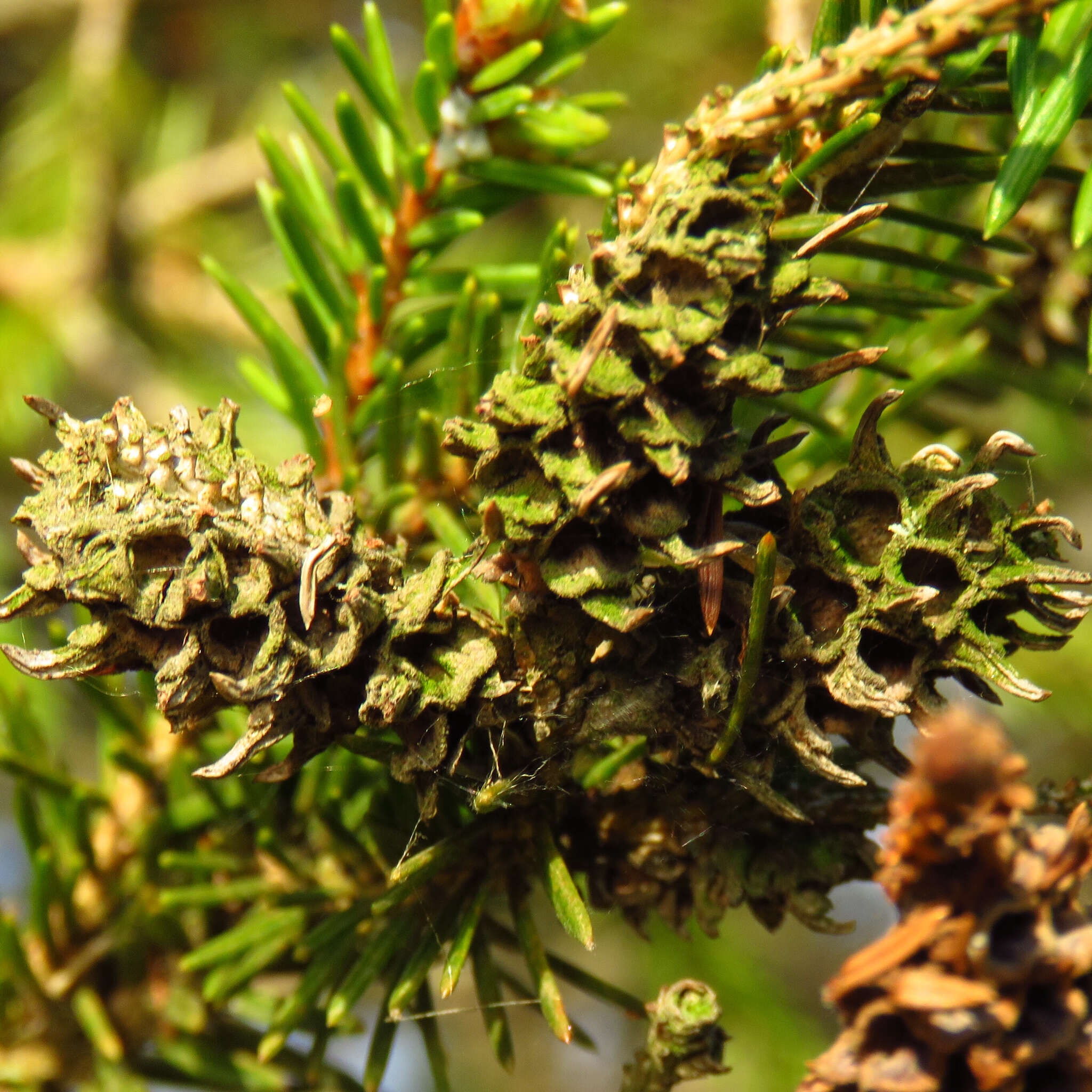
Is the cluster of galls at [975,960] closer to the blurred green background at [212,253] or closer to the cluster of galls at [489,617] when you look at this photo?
the cluster of galls at [489,617]

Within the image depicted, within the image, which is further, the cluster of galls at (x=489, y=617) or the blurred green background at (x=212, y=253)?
the blurred green background at (x=212, y=253)

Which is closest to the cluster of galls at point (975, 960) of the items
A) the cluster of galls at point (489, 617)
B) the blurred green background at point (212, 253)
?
the cluster of galls at point (489, 617)

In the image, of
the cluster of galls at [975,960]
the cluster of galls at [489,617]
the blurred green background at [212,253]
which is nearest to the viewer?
the cluster of galls at [975,960]

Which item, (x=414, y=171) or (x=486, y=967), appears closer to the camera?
(x=486, y=967)

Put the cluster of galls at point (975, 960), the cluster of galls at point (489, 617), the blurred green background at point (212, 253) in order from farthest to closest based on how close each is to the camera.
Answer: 1. the blurred green background at point (212, 253)
2. the cluster of galls at point (489, 617)
3. the cluster of galls at point (975, 960)

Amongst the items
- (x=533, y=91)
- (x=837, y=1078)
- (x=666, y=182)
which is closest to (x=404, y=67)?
(x=533, y=91)

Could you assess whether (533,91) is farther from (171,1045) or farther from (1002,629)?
(171,1045)
